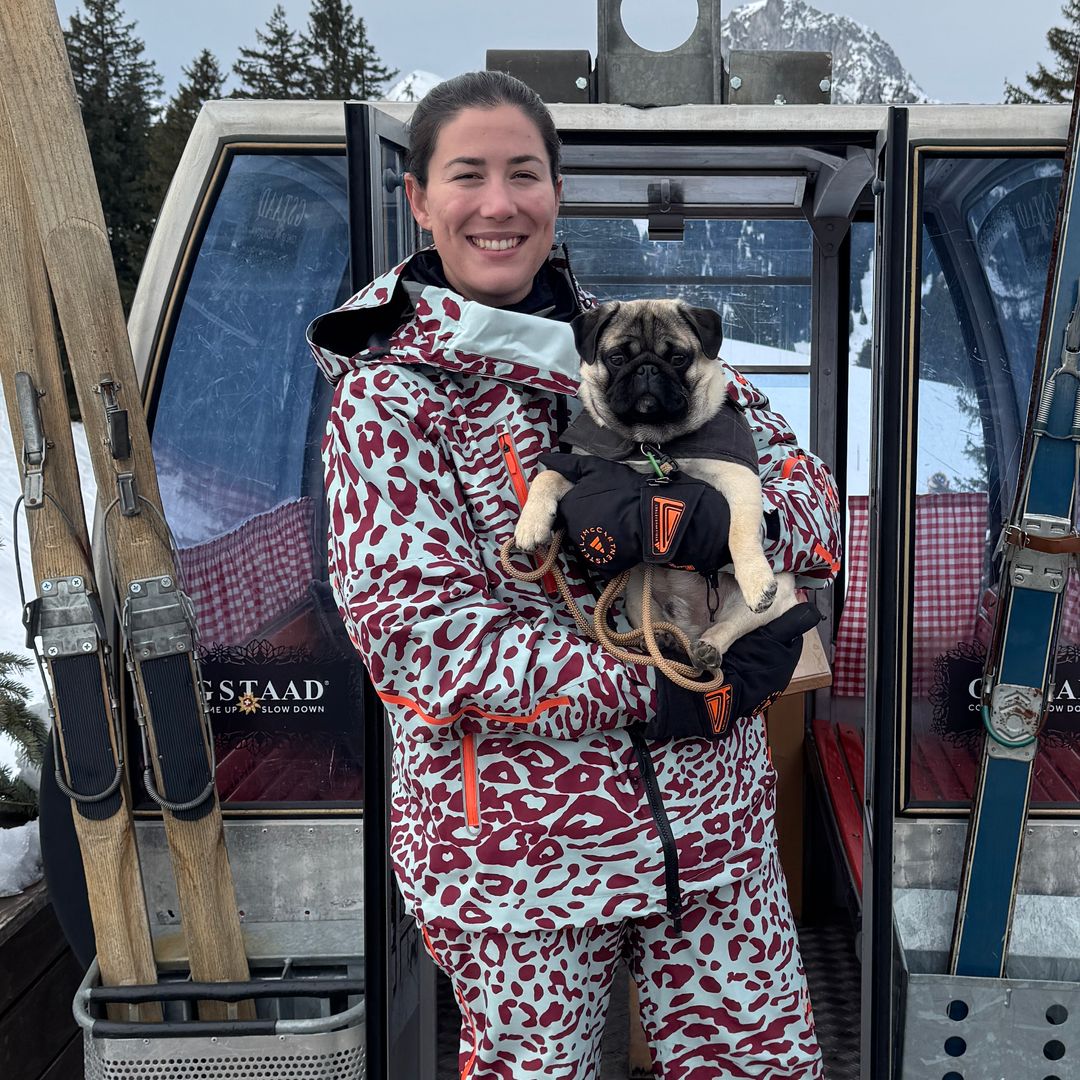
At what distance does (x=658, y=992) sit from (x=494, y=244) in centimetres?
127

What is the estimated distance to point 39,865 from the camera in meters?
2.93

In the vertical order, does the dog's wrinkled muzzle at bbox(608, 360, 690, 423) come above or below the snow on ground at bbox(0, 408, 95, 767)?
above

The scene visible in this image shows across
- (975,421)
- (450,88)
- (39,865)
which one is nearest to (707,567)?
(450,88)

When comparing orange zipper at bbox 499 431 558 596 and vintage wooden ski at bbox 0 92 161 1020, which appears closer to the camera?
orange zipper at bbox 499 431 558 596

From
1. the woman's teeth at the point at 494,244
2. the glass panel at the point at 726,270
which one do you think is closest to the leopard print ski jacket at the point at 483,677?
the woman's teeth at the point at 494,244

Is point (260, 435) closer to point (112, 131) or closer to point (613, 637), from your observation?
point (613, 637)

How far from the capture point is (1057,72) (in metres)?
28.0

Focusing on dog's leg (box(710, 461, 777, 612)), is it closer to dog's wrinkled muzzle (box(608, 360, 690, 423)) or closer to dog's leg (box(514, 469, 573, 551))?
dog's wrinkled muzzle (box(608, 360, 690, 423))

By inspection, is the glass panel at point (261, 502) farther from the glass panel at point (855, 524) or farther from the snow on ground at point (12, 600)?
the glass panel at point (855, 524)

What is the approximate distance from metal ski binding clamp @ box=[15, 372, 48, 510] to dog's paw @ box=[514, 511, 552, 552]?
125 cm

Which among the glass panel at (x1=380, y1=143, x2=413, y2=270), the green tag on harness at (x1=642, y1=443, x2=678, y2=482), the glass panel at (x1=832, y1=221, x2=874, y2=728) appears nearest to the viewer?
the green tag on harness at (x1=642, y1=443, x2=678, y2=482)

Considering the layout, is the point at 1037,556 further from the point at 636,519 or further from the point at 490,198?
the point at 490,198

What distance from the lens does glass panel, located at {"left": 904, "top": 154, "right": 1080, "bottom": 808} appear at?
2.46m

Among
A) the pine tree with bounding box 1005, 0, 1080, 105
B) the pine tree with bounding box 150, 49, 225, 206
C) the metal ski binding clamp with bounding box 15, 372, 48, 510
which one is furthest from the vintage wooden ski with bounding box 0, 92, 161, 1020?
the pine tree with bounding box 1005, 0, 1080, 105
